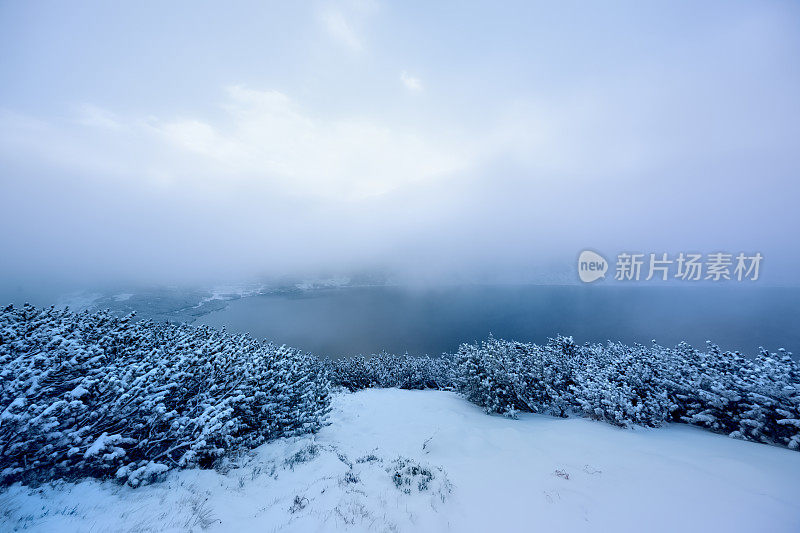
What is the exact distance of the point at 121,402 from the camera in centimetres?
570

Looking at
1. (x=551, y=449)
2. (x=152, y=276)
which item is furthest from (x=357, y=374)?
(x=152, y=276)

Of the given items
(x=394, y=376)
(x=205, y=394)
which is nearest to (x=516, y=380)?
(x=205, y=394)

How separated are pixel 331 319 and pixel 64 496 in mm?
116091

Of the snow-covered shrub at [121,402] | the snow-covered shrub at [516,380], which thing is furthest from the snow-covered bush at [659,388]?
the snow-covered shrub at [121,402]

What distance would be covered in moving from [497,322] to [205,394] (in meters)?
102

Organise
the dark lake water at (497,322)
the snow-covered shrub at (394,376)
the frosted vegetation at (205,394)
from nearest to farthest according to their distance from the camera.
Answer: the frosted vegetation at (205,394)
the snow-covered shrub at (394,376)
the dark lake water at (497,322)

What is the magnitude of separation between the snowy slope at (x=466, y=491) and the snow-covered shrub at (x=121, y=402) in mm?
594

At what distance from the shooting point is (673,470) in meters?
5.58

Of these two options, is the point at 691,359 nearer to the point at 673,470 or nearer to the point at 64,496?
the point at 673,470

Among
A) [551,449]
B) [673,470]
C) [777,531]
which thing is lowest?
[551,449]

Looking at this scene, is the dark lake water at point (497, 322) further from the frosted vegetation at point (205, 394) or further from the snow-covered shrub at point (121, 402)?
the snow-covered shrub at point (121, 402)

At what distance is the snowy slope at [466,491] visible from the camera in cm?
413

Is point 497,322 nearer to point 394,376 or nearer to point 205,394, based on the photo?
point 394,376

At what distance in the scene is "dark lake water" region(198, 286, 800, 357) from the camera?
7581 centimetres
